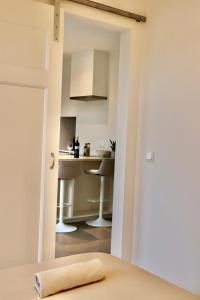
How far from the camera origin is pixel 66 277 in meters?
1.49

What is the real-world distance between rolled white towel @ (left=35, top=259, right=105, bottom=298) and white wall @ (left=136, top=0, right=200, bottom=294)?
1.41 metres

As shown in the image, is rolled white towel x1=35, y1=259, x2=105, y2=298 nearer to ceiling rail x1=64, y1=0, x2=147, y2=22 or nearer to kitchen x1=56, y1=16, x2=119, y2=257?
ceiling rail x1=64, y1=0, x2=147, y2=22

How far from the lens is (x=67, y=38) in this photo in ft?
16.3

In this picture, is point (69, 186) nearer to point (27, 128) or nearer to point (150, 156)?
point (150, 156)

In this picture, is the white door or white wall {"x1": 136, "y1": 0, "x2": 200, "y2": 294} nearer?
the white door

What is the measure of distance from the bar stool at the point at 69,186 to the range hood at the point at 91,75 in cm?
143

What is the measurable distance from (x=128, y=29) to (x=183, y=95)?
33.1 inches

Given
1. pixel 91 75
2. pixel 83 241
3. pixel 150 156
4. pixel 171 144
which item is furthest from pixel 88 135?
pixel 171 144

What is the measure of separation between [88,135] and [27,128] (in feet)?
11.3

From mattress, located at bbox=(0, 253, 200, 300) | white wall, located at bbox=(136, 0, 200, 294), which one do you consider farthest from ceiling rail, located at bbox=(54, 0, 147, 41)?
mattress, located at bbox=(0, 253, 200, 300)

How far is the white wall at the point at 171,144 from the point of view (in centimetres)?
281

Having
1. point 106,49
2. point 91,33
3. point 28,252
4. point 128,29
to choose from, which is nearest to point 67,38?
point 91,33

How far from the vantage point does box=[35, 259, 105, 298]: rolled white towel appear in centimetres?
142

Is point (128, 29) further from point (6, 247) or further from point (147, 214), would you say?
point (6, 247)
